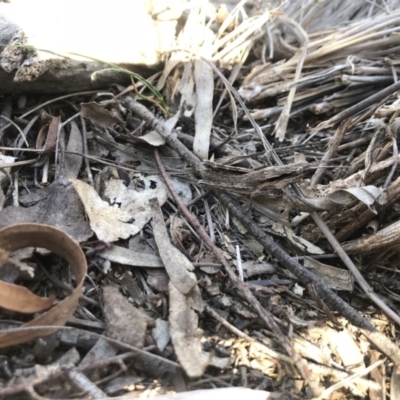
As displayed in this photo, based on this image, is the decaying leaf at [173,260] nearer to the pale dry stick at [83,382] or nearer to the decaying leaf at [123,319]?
the decaying leaf at [123,319]

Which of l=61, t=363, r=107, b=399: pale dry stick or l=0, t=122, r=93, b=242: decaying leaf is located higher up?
l=0, t=122, r=93, b=242: decaying leaf

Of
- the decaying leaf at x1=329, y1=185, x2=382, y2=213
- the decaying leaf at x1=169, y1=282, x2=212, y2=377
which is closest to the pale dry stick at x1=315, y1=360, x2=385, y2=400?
the decaying leaf at x1=169, y1=282, x2=212, y2=377

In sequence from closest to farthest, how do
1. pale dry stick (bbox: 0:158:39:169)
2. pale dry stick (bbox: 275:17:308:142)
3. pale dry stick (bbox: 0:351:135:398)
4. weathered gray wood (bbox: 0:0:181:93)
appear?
pale dry stick (bbox: 0:351:135:398) → pale dry stick (bbox: 0:158:39:169) → weathered gray wood (bbox: 0:0:181:93) → pale dry stick (bbox: 275:17:308:142)

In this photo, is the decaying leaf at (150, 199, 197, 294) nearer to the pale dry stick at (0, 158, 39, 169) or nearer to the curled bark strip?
the curled bark strip

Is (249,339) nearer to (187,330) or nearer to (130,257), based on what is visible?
(187,330)

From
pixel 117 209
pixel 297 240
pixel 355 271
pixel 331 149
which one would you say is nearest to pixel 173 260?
pixel 117 209

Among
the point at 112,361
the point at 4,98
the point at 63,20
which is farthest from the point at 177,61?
the point at 112,361
